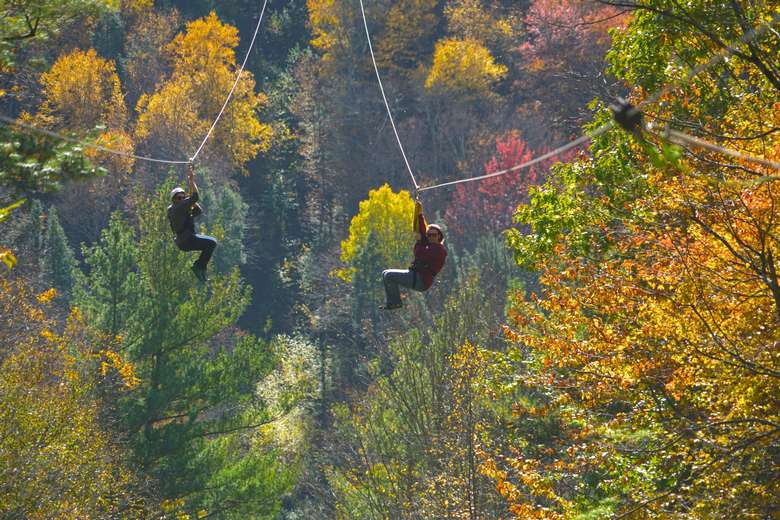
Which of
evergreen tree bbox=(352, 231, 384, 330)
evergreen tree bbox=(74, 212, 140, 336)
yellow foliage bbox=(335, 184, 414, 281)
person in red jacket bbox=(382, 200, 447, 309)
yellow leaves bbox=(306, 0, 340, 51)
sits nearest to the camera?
person in red jacket bbox=(382, 200, 447, 309)

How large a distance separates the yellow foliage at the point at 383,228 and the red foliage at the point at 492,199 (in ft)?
17.2

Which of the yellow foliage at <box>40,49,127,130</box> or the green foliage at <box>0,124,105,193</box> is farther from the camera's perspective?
the yellow foliage at <box>40,49,127,130</box>

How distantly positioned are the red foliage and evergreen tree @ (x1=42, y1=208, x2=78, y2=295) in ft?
71.2

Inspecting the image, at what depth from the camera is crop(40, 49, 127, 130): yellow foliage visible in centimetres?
6862

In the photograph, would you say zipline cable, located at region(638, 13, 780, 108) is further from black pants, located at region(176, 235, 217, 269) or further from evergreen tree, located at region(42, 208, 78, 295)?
evergreen tree, located at region(42, 208, 78, 295)

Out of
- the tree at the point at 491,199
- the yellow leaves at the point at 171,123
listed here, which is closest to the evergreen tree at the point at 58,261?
the yellow leaves at the point at 171,123

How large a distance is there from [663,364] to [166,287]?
1921cm

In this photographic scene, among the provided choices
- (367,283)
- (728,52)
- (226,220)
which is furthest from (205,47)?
(728,52)

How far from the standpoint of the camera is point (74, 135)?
14.6m

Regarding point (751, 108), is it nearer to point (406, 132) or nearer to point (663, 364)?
point (663, 364)

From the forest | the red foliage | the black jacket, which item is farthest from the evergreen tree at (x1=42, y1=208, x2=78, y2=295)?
the black jacket

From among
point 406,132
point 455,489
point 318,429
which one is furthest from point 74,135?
point 406,132

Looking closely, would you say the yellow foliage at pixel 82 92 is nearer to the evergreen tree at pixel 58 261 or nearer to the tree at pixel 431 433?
the evergreen tree at pixel 58 261

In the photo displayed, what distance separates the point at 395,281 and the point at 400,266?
3607cm
